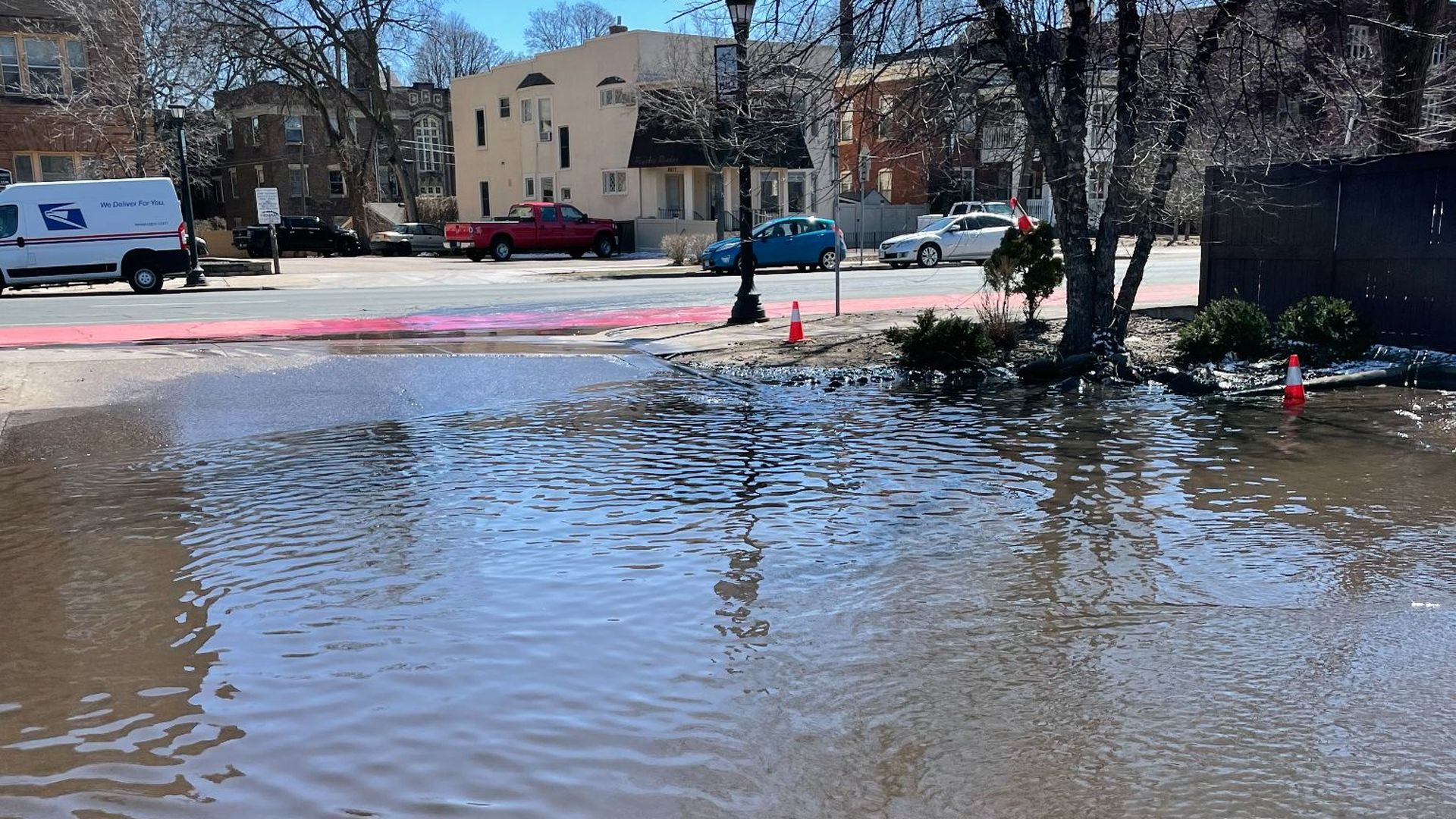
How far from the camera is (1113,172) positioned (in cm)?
1177

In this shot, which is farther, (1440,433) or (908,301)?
(908,301)

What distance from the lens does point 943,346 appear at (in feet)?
40.7

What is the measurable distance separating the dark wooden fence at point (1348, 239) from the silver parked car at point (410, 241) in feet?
111

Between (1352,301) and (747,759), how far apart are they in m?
11.9

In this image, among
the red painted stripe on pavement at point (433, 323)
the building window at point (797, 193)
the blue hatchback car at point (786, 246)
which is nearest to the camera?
the red painted stripe on pavement at point (433, 323)

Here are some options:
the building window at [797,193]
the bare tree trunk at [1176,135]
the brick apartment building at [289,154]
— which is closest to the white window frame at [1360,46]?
the bare tree trunk at [1176,135]

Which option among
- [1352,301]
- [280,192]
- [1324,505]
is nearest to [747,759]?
[1324,505]

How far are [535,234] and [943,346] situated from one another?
27788 millimetres

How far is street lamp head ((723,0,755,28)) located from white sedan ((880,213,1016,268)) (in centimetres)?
1829

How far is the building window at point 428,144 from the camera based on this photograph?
66938mm

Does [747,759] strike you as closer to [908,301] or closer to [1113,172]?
[1113,172]

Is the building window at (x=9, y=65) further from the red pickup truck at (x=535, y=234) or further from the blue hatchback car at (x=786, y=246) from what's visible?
the blue hatchback car at (x=786, y=246)

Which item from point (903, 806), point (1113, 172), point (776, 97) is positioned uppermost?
point (776, 97)

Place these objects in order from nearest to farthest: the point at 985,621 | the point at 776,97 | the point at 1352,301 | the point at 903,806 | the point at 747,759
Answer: the point at 903,806, the point at 747,759, the point at 985,621, the point at 1352,301, the point at 776,97
